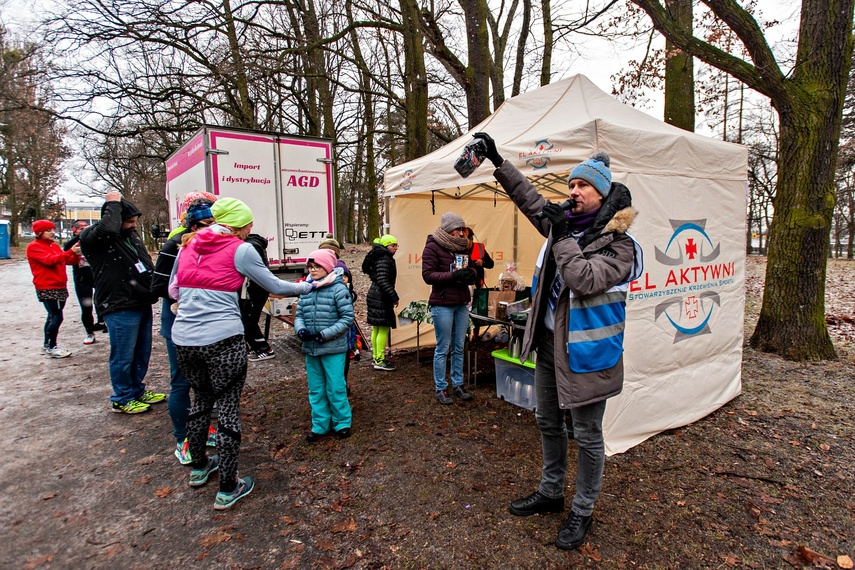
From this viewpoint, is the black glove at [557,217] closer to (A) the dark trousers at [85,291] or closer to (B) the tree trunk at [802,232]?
(B) the tree trunk at [802,232]

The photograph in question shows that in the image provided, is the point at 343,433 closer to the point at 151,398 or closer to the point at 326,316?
the point at 326,316

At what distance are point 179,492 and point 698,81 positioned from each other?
1569 centimetres

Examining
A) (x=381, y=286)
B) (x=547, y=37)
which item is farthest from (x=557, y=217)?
(x=547, y=37)

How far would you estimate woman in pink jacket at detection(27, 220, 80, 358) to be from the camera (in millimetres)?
5988

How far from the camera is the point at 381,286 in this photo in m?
5.64

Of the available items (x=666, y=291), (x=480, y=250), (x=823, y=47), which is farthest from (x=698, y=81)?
(x=666, y=291)

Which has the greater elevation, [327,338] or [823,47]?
[823,47]

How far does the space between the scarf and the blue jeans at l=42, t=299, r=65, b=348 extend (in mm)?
5195

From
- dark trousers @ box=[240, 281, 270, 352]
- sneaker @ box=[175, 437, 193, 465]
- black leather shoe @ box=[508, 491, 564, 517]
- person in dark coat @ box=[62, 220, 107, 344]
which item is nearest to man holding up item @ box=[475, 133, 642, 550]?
black leather shoe @ box=[508, 491, 564, 517]

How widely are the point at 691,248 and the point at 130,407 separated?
5319mm

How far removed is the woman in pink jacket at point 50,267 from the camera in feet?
19.6

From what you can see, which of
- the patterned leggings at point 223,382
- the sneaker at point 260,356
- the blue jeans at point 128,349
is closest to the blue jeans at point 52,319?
the sneaker at point 260,356

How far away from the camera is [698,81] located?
13562 millimetres

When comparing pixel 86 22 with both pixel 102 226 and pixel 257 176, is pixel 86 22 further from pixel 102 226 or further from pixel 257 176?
pixel 102 226
